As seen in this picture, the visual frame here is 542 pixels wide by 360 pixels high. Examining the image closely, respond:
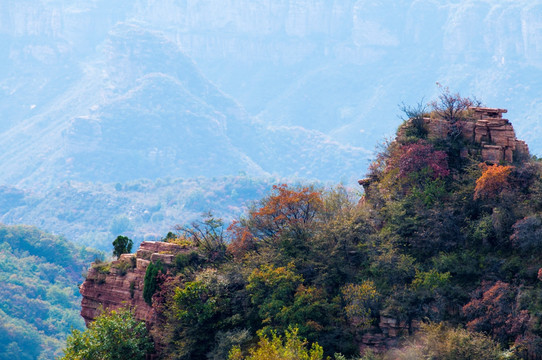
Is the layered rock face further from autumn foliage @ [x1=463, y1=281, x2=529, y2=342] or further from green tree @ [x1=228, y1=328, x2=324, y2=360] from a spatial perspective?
autumn foliage @ [x1=463, y1=281, x2=529, y2=342]

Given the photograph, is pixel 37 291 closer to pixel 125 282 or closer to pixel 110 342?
pixel 125 282

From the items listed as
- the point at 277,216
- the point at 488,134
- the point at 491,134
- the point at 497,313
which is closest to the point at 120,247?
the point at 277,216

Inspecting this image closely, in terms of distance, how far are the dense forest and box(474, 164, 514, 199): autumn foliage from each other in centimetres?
7

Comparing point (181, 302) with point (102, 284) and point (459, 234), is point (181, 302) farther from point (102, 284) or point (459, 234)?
point (459, 234)

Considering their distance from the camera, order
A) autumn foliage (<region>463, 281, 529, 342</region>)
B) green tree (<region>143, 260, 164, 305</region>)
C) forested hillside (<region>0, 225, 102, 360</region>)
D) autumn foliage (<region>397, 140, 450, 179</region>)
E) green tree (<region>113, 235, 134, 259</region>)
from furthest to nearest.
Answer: forested hillside (<region>0, 225, 102, 360</region>)
green tree (<region>113, 235, 134, 259</region>)
green tree (<region>143, 260, 164, 305</region>)
autumn foliage (<region>397, 140, 450, 179</region>)
autumn foliage (<region>463, 281, 529, 342</region>)

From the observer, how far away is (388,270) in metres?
42.2

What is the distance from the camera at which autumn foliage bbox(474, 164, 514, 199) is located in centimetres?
4206

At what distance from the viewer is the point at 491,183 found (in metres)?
42.2

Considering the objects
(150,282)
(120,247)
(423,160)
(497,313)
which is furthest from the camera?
(120,247)

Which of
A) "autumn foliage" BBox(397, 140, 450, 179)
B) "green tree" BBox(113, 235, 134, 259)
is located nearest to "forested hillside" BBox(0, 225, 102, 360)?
"green tree" BBox(113, 235, 134, 259)

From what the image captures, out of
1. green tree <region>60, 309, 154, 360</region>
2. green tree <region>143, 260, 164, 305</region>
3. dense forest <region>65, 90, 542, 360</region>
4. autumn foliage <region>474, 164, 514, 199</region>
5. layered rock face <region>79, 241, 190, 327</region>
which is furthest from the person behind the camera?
layered rock face <region>79, 241, 190, 327</region>

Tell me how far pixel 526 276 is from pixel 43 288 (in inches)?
4929

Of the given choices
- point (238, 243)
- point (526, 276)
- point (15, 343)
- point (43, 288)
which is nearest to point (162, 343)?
point (238, 243)

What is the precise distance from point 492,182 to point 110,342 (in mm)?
24343
